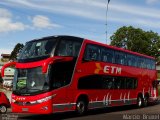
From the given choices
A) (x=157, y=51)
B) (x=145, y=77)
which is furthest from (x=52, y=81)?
(x=157, y=51)

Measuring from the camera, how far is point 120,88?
2491cm

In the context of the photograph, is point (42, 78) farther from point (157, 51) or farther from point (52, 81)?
point (157, 51)

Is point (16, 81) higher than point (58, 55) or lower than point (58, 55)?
lower

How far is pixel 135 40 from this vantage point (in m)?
98.9

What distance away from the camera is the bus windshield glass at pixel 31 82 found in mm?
18047

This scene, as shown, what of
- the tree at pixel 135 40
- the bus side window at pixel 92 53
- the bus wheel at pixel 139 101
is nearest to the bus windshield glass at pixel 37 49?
the bus side window at pixel 92 53

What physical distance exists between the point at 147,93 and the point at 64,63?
12.6 m

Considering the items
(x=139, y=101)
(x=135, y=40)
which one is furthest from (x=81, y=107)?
(x=135, y=40)

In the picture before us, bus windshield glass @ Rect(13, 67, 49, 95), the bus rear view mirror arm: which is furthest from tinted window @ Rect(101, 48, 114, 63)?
bus windshield glass @ Rect(13, 67, 49, 95)

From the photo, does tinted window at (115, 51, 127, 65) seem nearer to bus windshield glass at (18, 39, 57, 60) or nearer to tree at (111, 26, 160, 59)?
bus windshield glass at (18, 39, 57, 60)

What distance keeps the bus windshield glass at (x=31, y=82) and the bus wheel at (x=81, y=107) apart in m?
2.90

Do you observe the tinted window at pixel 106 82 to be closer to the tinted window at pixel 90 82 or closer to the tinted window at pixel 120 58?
the tinted window at pixel 90 82

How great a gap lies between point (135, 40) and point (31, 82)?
8241 centimetres

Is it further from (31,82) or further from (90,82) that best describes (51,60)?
(90,82)
